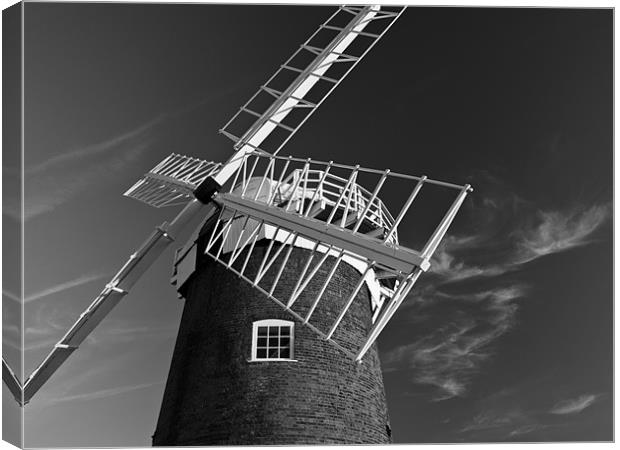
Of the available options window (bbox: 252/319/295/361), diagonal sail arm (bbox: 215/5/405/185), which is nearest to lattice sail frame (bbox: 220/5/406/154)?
diagonal sail arm (bbox: 215/5/405/185)

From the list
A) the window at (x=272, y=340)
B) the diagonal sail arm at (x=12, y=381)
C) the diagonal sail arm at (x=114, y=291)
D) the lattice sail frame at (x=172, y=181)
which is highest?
the lattice sail frame at (x=172, y=181)

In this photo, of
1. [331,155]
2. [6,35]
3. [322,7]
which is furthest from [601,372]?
[6,35]

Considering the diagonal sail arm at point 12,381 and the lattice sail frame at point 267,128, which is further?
the lattice sail frame at point 267,128

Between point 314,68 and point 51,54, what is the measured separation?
4413mm

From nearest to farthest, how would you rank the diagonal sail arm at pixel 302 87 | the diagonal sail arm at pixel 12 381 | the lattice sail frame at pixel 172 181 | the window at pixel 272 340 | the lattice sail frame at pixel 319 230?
the lattice sail frame at pixel 319 230 → the diagonal sail arm at pixel 12 381 → the window at pixel 272 340 → the diagonal sail arm at pixel 302 87 → the lattice sail frame at pixel 172 181

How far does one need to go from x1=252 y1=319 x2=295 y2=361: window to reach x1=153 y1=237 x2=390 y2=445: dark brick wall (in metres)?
0.10

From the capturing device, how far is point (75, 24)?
37.1ft

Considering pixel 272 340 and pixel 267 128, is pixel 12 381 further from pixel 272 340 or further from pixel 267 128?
pixel 267 128

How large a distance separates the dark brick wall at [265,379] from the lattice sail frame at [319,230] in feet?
0.84

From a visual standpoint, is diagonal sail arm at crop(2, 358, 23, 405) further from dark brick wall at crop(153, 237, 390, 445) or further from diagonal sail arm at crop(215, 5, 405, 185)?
diagonal sail arm at crop(215, 5, 405, 185)

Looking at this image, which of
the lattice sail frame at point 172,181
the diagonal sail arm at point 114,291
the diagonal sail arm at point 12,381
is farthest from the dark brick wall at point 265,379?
the diagonal sail arm at point 12,381

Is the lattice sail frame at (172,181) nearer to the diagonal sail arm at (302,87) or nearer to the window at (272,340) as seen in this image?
the diagonal sail arm at (302,87)

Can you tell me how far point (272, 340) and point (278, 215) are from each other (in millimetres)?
2026

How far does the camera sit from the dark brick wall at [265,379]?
1020cm
